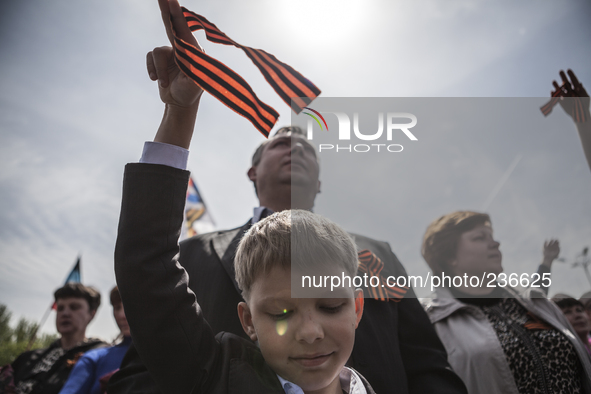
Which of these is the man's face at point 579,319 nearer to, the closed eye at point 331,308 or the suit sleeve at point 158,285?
the closed eye at point 331,308

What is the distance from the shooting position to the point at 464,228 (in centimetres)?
244

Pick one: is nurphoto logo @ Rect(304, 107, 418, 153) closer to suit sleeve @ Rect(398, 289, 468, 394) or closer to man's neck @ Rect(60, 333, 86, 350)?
suit sleeve @ Rect(398, 289, 468, 394)

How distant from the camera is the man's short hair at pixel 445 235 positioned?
7.96 ft

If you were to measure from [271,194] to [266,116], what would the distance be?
0.86 meters

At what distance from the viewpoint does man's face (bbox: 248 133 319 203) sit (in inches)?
87.0

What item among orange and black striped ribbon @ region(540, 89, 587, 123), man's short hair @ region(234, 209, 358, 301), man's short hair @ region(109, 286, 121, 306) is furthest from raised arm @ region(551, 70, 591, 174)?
man's short hair @ region(109, 286, 121, 306)

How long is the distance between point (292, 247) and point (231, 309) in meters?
0.51

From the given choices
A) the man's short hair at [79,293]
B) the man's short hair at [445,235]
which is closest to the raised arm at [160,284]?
the man's short hair at [445,235]

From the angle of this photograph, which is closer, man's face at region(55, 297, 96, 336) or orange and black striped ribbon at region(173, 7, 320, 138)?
orange and black striped ribbon at region(173, 7, 320, 138)

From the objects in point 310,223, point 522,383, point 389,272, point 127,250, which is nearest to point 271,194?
point 389,272

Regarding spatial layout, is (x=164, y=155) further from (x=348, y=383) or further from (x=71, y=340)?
(x=71, y=340)

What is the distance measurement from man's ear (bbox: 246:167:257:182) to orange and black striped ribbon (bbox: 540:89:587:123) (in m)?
2.01

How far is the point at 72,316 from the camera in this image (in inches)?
155

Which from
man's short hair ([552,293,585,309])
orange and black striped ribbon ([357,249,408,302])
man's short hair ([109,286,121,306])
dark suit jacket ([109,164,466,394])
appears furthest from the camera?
man's short hair ([552,293,585,309])
